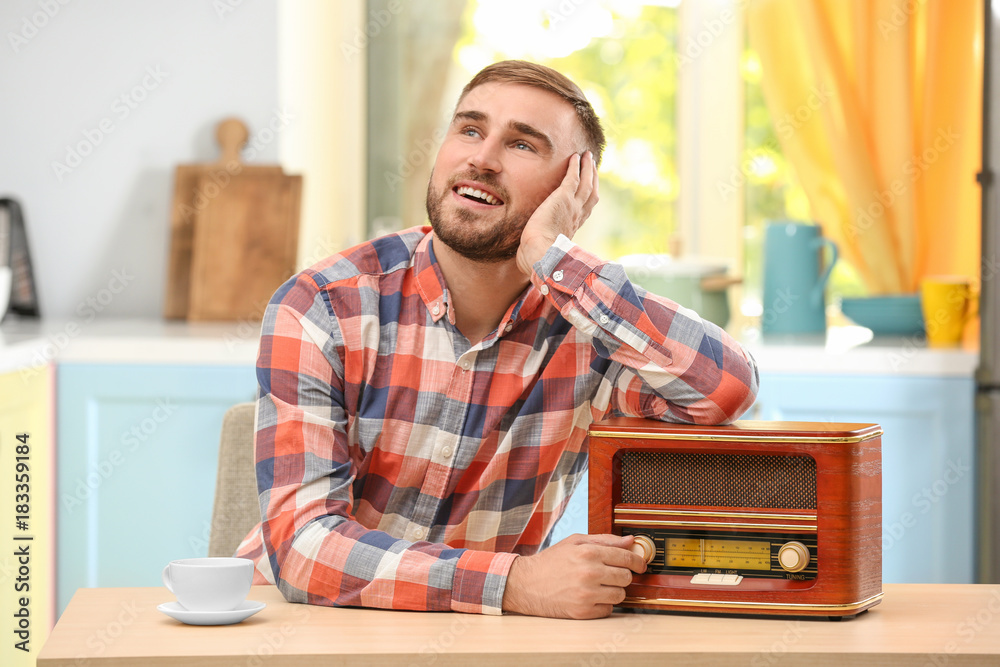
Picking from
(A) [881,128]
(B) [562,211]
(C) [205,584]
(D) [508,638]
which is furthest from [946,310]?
(C) [205,584]

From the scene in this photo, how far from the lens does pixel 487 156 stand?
54.6 inches

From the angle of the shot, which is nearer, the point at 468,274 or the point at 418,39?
the point at 468,274

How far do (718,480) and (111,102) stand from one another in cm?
213

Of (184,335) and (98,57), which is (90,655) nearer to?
(184,335)

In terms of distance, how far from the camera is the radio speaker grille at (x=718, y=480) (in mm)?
1049

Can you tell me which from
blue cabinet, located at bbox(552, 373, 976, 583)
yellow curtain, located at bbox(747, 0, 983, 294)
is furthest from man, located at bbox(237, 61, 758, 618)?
yellow curtain, located at bbox(747, 0, 983, 294)

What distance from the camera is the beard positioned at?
1378mm

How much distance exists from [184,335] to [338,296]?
1.09m

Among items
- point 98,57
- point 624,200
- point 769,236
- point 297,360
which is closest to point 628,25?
point 624,200

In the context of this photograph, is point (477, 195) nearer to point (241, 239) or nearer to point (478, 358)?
point (478, 358)

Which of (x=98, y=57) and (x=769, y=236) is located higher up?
(x=98, y=57)

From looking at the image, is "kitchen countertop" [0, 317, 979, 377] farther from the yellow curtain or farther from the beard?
the beard

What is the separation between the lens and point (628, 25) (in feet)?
9.81

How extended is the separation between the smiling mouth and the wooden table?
22.8 inches
